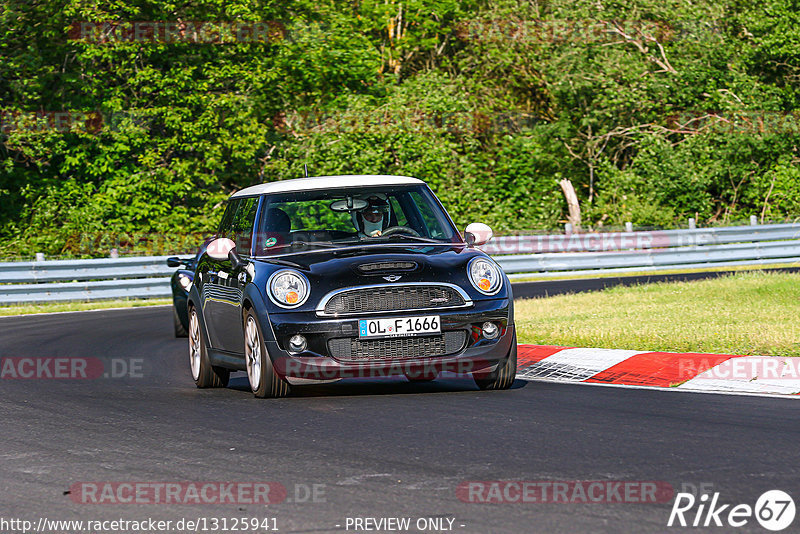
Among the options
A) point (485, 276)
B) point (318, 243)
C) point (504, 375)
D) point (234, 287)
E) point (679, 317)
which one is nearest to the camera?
point (485, 276)

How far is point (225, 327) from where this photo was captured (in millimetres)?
9578

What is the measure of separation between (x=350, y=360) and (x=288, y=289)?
662mm

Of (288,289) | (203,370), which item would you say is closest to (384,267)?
(288,289)

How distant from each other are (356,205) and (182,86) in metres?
22.4

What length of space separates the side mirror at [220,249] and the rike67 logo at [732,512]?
5.28 m

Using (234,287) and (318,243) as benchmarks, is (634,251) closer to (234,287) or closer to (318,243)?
(318,243)

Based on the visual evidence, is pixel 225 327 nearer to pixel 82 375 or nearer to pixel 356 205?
pixel 356 205

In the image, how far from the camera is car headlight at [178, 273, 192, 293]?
542 inches

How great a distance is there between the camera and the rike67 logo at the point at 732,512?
185 inches

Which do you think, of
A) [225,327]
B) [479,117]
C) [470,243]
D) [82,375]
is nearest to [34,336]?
[82,375]

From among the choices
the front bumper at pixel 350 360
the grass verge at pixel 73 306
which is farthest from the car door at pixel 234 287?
the grass verge at pixel 73 306

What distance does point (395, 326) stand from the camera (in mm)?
8352

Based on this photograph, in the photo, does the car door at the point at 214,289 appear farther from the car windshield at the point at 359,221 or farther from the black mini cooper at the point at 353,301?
the car windshield at the point at 359,221

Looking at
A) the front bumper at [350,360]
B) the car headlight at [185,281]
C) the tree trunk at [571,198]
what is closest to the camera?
the front bumper at [350,360]
